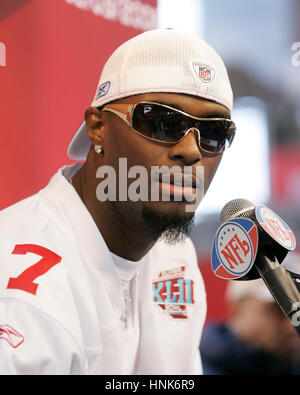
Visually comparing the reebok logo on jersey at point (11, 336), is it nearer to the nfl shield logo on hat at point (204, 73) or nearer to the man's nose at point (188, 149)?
the man's nose at point (188, 149)

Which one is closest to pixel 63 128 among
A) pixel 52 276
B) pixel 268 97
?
pixel 52 276

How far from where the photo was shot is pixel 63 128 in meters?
1.44

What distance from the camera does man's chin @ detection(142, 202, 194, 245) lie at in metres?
1.17

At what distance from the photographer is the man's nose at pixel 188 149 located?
113 cm

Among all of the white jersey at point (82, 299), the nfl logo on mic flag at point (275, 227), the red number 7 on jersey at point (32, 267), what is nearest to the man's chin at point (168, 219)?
the white jersey at point (82, 299)

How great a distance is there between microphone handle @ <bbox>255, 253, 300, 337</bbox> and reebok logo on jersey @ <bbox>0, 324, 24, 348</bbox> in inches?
15.9

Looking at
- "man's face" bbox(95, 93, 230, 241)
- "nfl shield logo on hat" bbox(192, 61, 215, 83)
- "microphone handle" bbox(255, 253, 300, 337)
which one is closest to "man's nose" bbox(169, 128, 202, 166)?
"man's face" bbox(95, 93, 230, 241)

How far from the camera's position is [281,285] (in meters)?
0.80

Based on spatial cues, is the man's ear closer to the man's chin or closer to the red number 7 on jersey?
the man's chin

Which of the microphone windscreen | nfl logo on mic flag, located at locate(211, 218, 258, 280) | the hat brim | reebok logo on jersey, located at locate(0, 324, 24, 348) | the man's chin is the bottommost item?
reebok logo on jersey, located at locate(0, 324, 24, 348)

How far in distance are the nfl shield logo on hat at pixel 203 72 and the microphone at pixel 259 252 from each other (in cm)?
39

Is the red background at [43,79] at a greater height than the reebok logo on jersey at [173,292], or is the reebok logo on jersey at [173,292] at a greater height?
the red background at [43,79]

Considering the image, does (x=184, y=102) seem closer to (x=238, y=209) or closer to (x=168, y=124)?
(x=168, y=124)
